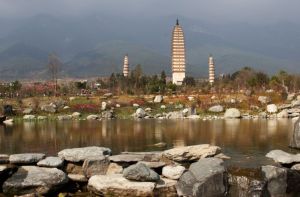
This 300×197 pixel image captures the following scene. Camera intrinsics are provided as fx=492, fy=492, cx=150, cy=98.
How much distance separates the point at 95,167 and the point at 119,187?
8.31 ft

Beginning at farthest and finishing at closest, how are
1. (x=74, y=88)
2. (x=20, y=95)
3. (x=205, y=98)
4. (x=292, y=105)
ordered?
(x=74, y=88)
(x=20, y=95)
(x=205, y=98)
(x=292, y=105)

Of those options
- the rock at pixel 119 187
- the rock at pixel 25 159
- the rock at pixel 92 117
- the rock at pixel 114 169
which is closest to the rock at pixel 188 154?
the rock at pixel 114 169

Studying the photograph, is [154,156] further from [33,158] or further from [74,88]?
[74,88]

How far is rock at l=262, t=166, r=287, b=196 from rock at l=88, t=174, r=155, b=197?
4163 millimetres

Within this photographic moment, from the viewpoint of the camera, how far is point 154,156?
843 inches

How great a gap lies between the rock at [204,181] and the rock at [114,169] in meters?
2.91

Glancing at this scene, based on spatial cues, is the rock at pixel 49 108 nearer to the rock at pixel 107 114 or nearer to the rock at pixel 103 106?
the rock at pixel 103 106

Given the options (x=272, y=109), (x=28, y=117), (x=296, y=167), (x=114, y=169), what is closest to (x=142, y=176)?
(x=114, y=169)

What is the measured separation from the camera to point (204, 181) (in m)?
17.2

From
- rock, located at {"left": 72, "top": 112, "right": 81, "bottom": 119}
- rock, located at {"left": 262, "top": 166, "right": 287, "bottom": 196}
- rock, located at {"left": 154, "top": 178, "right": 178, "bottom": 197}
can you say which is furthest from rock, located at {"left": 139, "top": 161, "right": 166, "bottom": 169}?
rock, located at {"left": 72, "top": 112, "right": 81, "bottom": 119}

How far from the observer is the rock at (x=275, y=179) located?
17.7 meters

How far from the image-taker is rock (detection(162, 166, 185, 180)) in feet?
61.5

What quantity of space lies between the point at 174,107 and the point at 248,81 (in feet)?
97.2

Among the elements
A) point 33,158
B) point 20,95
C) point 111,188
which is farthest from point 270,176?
point 20,95
